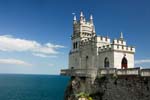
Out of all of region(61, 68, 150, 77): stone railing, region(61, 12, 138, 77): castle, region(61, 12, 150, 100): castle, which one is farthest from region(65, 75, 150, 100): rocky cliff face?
region(61, 12, 138, 77): castle

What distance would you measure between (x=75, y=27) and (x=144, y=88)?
91.7ft

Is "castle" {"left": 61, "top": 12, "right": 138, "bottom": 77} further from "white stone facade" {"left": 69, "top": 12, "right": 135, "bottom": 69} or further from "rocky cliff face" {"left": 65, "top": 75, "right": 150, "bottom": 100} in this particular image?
"rocky cliff face" {"left": 65, "top": 75, "right": 150, "bottom": 100}

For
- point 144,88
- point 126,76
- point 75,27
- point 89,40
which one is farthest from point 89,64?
point 144,88

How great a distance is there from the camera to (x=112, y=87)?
3275cm

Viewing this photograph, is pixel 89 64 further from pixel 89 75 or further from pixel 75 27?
pixel 75 27

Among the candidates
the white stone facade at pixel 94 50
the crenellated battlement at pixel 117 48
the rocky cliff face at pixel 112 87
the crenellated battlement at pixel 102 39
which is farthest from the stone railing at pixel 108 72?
the crenellated battlement at pixel 102 39

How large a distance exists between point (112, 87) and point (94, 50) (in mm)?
11257

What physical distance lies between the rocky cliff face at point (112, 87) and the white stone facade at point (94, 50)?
161 inches

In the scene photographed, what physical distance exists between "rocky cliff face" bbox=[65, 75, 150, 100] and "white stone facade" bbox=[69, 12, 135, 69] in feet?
13.4

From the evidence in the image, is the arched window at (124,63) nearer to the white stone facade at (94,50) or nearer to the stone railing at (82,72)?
the white stone facade at (94,50)

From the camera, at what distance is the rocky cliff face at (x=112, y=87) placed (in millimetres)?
27248

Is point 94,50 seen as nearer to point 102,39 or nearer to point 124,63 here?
point 102,39

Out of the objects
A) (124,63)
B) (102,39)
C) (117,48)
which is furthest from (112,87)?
(102,39)

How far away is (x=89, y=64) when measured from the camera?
44.5 meters
